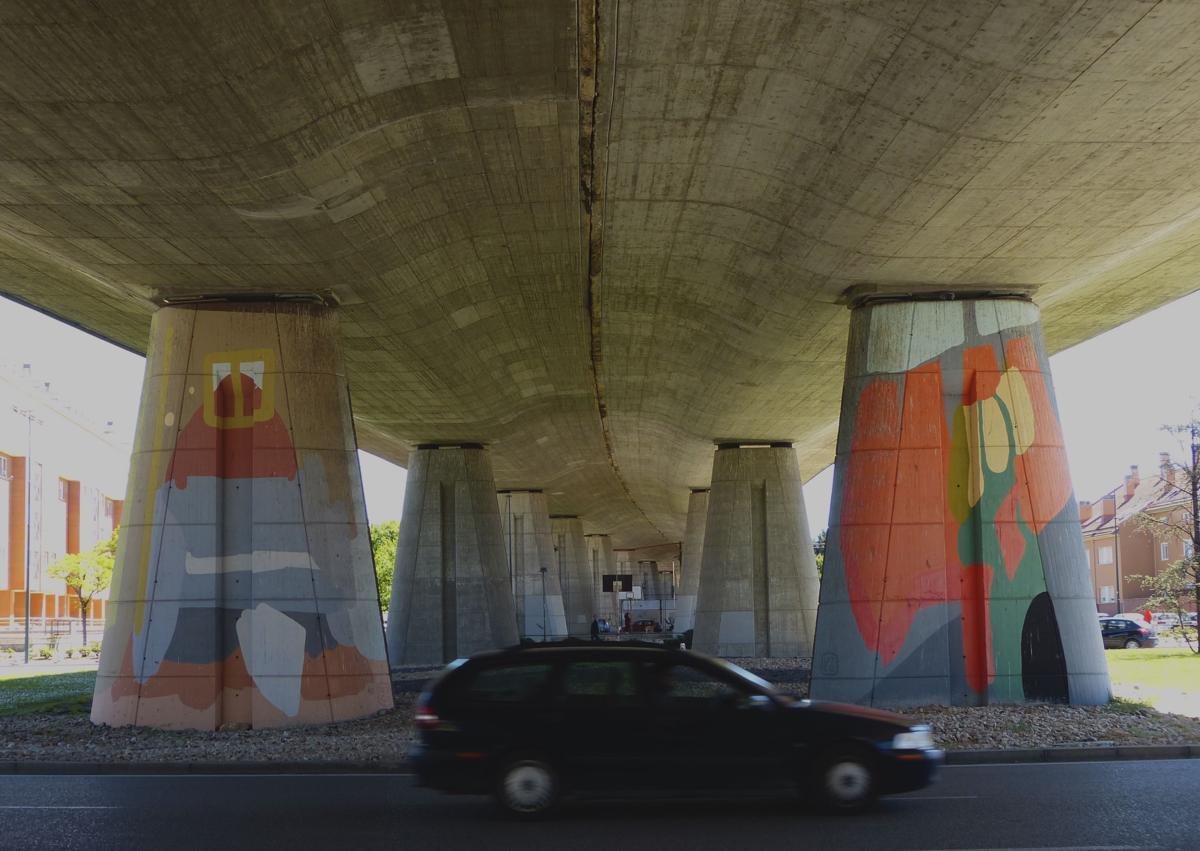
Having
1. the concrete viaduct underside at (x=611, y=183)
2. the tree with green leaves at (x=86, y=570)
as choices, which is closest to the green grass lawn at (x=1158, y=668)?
the concrete viaduct underside at (x=611, y=183)

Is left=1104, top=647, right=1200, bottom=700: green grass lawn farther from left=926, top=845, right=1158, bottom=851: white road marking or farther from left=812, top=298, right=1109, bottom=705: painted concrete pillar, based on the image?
left=926, top=845, right=1158, bottom=851: white road marking

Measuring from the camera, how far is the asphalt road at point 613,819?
923cm

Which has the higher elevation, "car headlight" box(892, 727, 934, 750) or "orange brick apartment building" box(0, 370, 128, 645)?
"orange brick apartment building" box(0, 370, 128, 645)

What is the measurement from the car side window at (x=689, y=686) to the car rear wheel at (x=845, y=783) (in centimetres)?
90

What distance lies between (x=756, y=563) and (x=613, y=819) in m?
31.3

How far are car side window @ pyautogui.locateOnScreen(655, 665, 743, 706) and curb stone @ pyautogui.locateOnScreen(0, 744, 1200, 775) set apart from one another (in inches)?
200

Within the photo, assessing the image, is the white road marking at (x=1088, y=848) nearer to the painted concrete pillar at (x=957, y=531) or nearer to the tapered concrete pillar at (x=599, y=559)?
the painted concrete pillar at (x=957, y=531)

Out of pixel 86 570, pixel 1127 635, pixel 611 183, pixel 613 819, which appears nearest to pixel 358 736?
pixel 613 819

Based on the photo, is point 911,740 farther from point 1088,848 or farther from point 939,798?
point 1088,848

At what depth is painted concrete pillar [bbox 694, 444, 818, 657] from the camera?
134 ft

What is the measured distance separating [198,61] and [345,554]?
970cm

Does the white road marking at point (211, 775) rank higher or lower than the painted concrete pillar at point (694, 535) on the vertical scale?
lower

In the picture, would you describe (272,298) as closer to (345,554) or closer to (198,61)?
(345,554)

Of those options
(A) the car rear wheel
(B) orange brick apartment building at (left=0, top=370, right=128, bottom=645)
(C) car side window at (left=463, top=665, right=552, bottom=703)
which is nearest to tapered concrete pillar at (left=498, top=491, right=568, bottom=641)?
(B) orange brick apartment building at (left=0, top=370, right=128, bottom=645)
